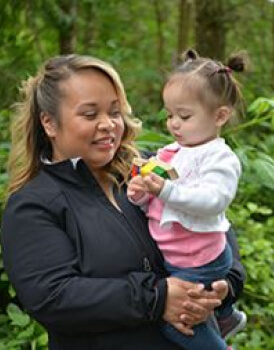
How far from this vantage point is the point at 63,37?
21.1ft

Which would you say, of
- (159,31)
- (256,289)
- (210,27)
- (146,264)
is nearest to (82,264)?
(146,264)

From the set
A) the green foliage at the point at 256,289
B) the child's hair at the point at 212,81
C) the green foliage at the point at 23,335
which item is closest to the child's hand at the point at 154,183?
the child's hair at the point at 212,81

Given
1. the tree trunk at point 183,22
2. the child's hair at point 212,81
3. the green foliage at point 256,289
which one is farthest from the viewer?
the tree trunk at point 183,22

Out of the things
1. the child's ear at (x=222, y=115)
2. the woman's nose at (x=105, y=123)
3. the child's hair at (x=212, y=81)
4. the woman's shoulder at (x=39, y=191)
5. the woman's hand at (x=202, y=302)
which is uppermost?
the child's hair at (x=212, y=81)

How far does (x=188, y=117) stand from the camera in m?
2.57

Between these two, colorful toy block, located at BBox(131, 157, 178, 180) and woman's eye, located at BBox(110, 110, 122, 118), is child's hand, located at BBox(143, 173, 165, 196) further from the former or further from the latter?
woman's eye, located at BBox(110, 110, 122, 118)

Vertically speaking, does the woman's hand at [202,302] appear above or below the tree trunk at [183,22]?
above

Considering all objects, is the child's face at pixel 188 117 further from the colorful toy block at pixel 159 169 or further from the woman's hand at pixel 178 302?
the woman's hand at pixel 178 302

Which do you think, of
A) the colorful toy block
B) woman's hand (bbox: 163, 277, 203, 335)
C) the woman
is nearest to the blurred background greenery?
the woman

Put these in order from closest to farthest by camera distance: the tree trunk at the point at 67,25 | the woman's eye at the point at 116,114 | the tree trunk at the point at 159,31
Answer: the woman's eye at the point at 116,114 < the tree trunk at the point at 67,25 < the tree trunk at the point at 159,31

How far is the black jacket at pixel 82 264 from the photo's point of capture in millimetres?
2480

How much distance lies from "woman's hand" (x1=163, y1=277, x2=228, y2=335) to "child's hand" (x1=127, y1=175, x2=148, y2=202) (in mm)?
281

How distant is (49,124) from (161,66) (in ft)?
11.5

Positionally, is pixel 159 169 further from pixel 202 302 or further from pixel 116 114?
pixel 202 302
